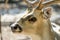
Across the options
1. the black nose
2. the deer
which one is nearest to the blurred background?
the deer

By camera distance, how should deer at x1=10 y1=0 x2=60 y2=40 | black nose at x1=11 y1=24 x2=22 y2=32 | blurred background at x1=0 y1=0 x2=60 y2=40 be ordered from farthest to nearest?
blurred background at x1=0 y1=0 x2=60 y2=40 → deer at x1=10 y1=0 x2=60 y2=40 → black nose at x1=11 y1=24 x2=22 y2=32

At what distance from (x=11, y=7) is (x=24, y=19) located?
85.9 inches

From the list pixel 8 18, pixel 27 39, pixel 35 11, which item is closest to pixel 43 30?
pixel 35 11

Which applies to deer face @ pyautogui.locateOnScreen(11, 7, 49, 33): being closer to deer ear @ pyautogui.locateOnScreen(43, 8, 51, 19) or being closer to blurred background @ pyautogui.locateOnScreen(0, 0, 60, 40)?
deer ear @ pyautogui.locateOnScreen(43, 8, 51, 19)

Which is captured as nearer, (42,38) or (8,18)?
(42,38)

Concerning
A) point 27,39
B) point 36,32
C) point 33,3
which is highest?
point 33,3

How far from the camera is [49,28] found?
240 centimetres

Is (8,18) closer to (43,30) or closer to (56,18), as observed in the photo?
(56,18)

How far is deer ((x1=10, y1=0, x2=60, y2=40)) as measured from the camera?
239 cm

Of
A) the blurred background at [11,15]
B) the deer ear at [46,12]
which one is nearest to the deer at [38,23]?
the deer ear at [46,12]

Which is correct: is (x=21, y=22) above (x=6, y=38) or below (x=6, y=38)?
above

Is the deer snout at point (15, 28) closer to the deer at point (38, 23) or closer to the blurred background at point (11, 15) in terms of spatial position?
the deer at point (38, 23)

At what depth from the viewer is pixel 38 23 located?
2.44 m

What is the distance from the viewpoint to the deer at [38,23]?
2.39m
